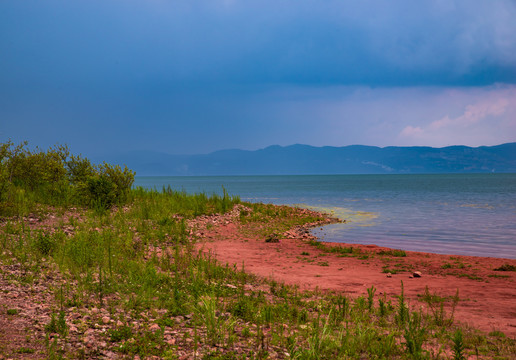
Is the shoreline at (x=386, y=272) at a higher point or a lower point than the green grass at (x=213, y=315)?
lower

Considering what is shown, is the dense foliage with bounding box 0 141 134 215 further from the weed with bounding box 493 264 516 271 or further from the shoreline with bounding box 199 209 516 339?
the weed with bounding box 493 264 516 271

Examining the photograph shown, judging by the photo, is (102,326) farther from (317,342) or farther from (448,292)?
(448,292)

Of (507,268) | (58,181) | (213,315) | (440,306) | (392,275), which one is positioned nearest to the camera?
(213,315)

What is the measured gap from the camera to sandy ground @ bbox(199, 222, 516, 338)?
8.37m

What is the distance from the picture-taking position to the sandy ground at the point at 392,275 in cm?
837

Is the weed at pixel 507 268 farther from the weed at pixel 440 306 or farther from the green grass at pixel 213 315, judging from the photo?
the green grass at pixel 213 315

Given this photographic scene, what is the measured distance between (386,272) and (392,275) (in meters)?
0.45

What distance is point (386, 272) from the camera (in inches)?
492

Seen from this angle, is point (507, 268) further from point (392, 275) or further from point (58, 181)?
point (58, 181)

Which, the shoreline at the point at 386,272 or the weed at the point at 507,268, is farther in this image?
the weed at the point at 507,268

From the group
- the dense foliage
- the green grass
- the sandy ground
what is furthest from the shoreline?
the dense foliage

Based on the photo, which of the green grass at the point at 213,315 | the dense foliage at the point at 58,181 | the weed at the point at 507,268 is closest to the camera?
the green grass at the point at 213,315

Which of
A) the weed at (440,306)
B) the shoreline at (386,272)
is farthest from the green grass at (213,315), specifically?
the shoreline at (386,272)

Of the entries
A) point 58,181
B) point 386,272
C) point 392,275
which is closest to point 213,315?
point 392,275
